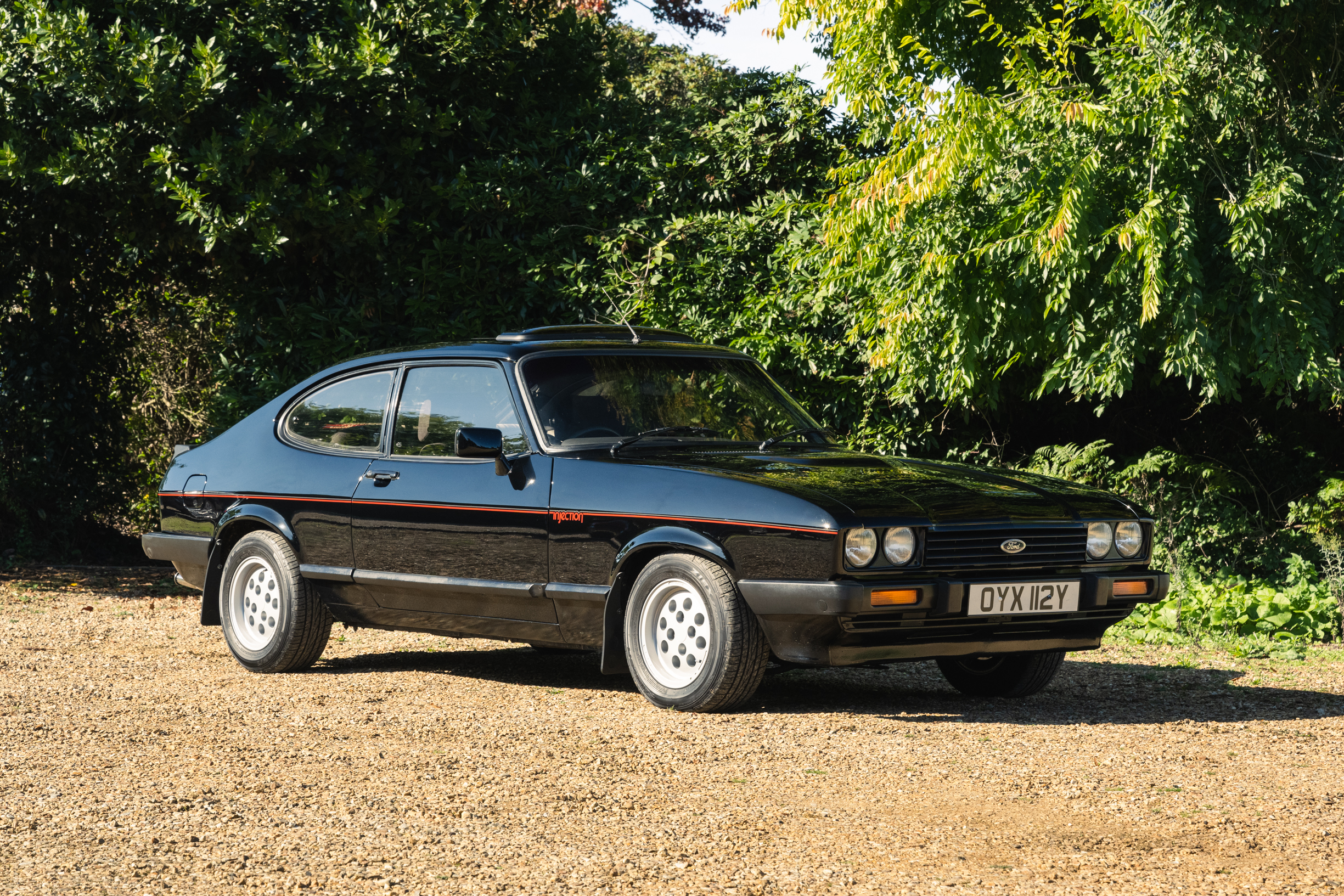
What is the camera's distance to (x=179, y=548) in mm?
8117

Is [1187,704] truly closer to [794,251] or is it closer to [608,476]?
[608,476]

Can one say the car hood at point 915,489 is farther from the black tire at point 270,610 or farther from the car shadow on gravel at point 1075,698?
the black tire at point 270,610

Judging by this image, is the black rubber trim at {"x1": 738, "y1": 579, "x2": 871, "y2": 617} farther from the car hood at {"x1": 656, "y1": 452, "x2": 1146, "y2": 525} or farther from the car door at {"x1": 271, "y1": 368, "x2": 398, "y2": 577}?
the car door at {"x1": 271, "y1": 368, "x2": 398, "y2": 577}

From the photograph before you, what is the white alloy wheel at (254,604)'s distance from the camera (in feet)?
24.8

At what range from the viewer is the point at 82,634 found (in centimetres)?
927

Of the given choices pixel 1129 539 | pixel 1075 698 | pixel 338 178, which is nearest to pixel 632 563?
pixel 1129 539

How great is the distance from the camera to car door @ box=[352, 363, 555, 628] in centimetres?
654

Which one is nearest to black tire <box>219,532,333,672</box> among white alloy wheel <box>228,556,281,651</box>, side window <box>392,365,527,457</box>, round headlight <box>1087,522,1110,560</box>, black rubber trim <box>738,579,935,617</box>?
white alloy wheel <box>228,556,281,651</box>

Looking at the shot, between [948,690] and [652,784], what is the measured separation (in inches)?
106

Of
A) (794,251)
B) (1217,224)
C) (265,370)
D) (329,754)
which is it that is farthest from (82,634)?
(1217,224)

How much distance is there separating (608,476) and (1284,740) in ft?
9.51

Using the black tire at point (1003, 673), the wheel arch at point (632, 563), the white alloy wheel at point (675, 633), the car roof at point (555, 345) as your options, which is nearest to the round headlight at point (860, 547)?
the wheel arch at point (632, 563)

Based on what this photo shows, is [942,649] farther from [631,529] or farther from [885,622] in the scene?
[631,529]

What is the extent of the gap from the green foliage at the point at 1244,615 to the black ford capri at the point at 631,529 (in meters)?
3.09
